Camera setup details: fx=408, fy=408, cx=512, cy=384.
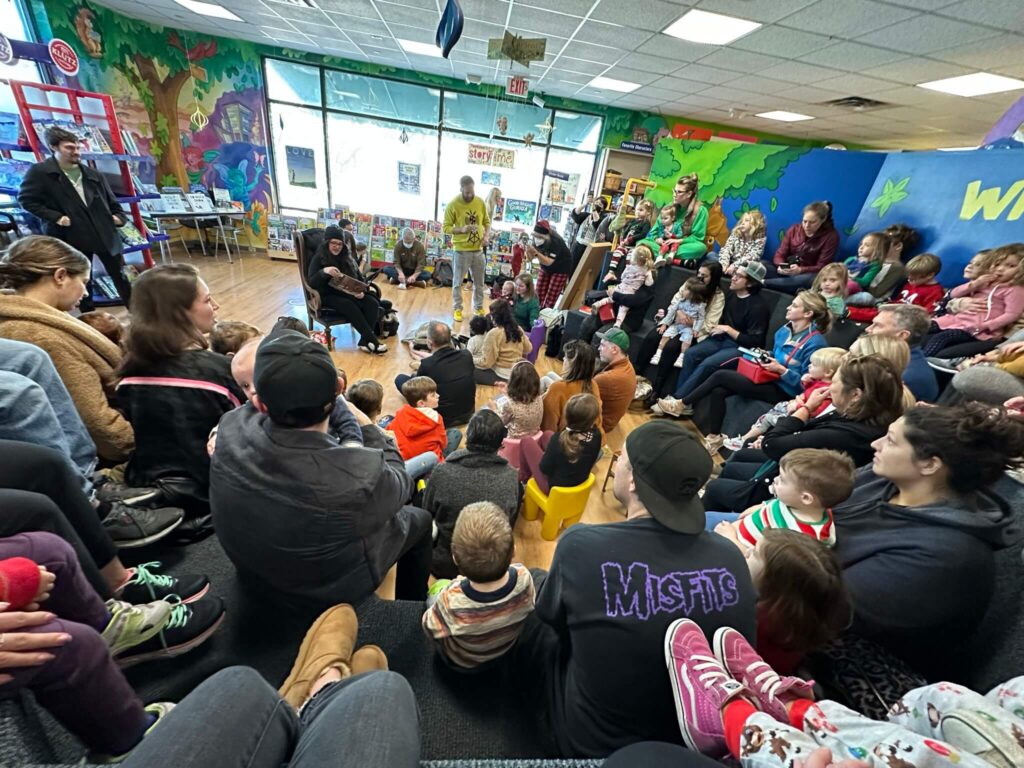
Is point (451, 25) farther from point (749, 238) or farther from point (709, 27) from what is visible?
point (749, 238)

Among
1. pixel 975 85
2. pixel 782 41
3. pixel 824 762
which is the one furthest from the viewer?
pixel 975 85

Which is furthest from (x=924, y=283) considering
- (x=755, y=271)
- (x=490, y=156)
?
(x=490, y=156)

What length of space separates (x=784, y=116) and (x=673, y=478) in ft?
26.1

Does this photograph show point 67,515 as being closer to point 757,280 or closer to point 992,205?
point 757,280

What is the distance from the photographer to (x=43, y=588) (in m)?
0.80

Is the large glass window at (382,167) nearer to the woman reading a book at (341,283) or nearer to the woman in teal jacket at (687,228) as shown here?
the woman reading a book at (341,283)

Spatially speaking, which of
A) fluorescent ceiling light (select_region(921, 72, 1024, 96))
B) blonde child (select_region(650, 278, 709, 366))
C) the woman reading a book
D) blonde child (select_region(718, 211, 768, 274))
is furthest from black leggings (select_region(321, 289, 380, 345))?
fluorescent ceiling light (select_region(921, 72, 1024, 96))

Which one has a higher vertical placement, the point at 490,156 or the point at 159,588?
the point at 490,156

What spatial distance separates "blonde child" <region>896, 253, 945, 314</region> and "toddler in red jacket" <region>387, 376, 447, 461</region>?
3633 mm

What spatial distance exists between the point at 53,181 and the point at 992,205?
24.2 feet

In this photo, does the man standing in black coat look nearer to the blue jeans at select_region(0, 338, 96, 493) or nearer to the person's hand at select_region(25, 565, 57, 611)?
the blue jeans at select_region(0, 338, 96, 493)

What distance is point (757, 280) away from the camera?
3691mm

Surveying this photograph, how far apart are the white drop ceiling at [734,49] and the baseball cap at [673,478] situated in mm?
3851

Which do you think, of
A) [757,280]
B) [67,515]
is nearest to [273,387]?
[67,515]
